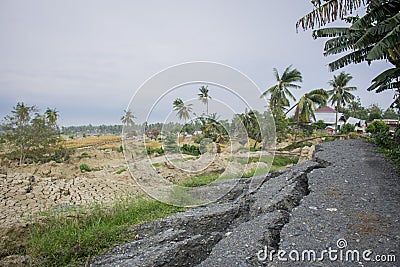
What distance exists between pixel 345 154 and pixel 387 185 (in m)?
3.45

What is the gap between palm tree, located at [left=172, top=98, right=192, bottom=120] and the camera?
204 inches

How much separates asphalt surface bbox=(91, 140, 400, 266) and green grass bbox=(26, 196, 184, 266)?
1.00 ft

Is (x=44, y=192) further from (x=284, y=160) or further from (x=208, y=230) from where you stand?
(x=284, y=160)

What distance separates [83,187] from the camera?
34.3 feet

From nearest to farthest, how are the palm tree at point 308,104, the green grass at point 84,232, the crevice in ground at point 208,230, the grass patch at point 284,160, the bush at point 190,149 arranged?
the crevice in ground at point 208,230
the green grass at point 84,232
the bush at point 190,149
the grass patch at point 284,160
the palm tree at point 308,104

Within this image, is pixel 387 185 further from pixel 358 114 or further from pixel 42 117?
pixel 358 114

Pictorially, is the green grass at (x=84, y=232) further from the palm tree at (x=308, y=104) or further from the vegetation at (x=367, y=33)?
the palm tree at (x=308, y=104)

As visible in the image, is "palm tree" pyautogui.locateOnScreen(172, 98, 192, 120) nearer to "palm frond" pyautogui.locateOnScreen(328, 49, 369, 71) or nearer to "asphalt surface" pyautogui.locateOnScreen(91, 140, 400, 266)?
"asphalt surface" pyautogui.locateOnScreen(91, 140, 400, 266)

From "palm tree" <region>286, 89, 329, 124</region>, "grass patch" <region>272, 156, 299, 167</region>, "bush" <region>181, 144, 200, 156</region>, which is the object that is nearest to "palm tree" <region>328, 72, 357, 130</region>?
"palm tree" <region>286, 89, 329, 124</region>

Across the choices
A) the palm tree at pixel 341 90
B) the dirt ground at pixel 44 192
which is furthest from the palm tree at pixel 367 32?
the palm tree at pixel 341 90

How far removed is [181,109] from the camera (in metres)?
5.34

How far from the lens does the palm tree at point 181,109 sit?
518 cm

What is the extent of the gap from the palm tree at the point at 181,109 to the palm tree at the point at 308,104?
59.3 feet

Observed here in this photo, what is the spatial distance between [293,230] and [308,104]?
20.2 meters
